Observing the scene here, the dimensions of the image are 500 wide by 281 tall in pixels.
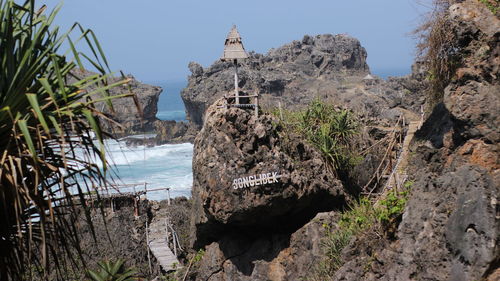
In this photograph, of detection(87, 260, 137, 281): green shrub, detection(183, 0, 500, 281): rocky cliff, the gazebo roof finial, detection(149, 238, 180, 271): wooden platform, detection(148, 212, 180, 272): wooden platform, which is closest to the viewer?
detection(183, 0, 500, 281): rocky cliff

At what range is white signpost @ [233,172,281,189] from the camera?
14.7 meters

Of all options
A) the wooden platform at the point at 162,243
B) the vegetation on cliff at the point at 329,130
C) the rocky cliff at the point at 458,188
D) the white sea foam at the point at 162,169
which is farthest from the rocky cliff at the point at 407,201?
the white sea foam at the point at 162,169

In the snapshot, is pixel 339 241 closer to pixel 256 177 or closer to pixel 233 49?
pixel 256 177

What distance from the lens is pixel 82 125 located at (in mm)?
4828

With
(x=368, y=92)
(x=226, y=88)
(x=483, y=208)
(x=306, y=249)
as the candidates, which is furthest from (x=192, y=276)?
(x=368, y=92)

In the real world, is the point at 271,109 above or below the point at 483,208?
above

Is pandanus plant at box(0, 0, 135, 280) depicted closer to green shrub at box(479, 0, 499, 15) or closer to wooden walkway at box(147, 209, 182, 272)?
green shrub at box(479, 0, 499, 15)

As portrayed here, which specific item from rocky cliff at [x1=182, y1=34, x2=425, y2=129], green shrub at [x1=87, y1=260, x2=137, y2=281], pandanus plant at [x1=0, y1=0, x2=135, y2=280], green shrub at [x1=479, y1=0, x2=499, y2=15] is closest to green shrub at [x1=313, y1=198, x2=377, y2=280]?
green shrub at [x1=479, y1=0, x2=499, y2=15]

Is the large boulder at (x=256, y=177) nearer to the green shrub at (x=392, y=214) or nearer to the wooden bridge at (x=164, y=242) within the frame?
the wooden bridge at (x=164, y=242)

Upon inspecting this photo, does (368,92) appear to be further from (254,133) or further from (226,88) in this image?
(254,133)

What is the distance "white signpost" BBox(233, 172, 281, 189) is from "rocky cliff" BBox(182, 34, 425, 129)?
36.5 m

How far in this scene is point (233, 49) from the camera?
16312 millimetres

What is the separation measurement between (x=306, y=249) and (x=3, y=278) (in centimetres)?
1077

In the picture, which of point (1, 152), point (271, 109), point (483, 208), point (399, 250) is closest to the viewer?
point (1, 152)
